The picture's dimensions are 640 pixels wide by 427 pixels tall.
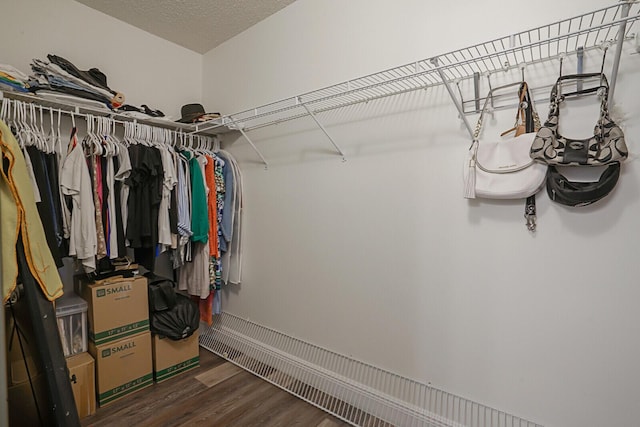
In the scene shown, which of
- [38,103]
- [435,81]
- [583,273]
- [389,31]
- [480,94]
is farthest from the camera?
[38,103]

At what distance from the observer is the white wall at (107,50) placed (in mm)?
1894

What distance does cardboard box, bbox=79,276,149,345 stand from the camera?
182cm

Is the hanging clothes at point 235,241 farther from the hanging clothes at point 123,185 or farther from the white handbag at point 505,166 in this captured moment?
the white handbag at point 505,166

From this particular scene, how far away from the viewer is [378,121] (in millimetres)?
1710

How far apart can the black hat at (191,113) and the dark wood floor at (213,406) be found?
6.36 feet

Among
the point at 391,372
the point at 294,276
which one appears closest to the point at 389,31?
the point at 294,276

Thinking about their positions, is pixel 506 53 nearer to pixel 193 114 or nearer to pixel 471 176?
pixel 471 176

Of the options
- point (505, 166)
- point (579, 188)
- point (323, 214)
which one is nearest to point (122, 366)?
point (323, 214)

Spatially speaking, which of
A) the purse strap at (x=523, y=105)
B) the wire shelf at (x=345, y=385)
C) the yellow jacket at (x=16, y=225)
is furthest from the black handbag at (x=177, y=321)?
the purse strap at (x=523, y=105)

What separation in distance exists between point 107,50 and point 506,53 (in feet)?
8.68

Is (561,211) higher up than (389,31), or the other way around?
(389,31)

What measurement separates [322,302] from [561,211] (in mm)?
1362

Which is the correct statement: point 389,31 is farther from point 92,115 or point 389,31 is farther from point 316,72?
point 92,115

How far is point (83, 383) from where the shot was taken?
1.71m
